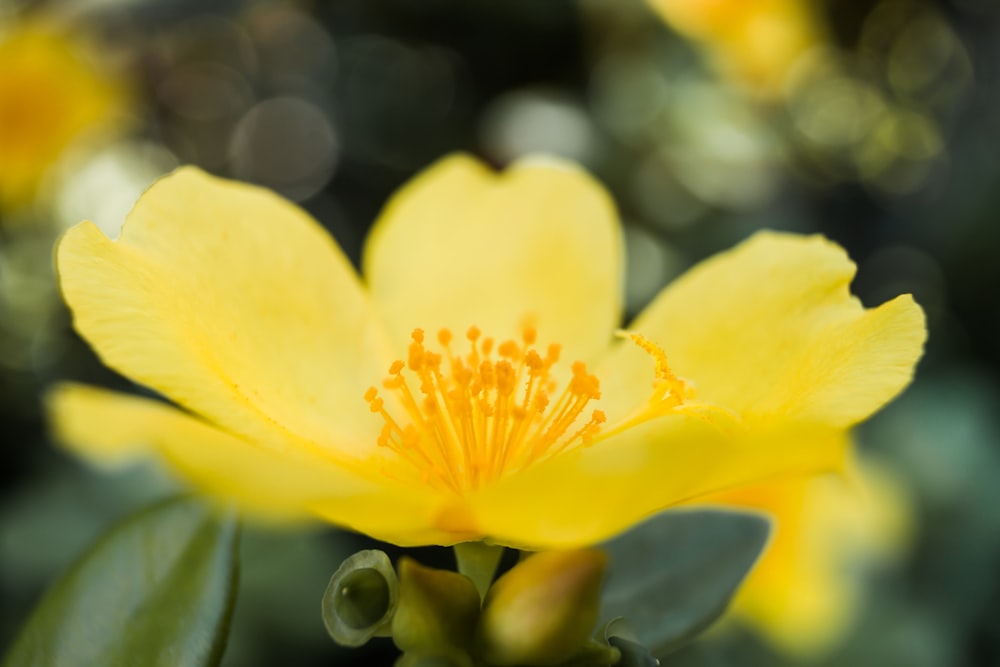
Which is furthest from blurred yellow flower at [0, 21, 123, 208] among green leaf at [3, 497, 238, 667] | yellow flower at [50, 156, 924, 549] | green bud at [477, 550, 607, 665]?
green bud at [477, 550, 607, 665]

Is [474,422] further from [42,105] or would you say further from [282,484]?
[42,105]

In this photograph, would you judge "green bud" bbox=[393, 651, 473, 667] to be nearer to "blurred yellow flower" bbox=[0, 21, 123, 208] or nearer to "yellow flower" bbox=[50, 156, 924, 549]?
"yellow flower" bbox=[50, 156, 924, 549]

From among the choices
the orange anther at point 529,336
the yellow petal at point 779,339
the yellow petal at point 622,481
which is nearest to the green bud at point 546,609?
the yellow petal at point 622,481

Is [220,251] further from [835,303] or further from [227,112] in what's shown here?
[227,112]

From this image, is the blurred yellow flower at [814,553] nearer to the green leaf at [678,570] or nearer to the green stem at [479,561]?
the green leaf at [678,570]

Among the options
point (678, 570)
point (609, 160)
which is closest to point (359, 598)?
Answer: point (678, 570)

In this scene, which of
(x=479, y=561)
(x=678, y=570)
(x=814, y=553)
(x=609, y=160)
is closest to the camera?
(x=479, y=561)
